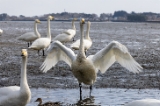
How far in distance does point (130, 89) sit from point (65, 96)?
1893 mm

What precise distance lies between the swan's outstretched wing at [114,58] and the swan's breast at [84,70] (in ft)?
1.03

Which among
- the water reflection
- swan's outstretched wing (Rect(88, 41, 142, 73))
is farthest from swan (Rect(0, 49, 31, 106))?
swan's outstretched wing (Rect(88, 41, 142, 73))

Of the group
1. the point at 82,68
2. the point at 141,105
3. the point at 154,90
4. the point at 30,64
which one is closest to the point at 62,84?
the point at 82,68

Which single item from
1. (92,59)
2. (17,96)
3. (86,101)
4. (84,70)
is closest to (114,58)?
(92,59)

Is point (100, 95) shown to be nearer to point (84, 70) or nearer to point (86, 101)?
point (86, 101)

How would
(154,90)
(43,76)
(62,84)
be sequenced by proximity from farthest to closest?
(43,76) < (62,84) < (154,90)

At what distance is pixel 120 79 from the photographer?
539 inches

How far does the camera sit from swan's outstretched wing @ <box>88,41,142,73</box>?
1142 cm

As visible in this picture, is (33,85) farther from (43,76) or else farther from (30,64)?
(30,64)

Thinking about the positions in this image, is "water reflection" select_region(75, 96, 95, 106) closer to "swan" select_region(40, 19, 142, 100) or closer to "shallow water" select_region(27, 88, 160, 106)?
"shallow water" select_region(27, 88, 160, 106)

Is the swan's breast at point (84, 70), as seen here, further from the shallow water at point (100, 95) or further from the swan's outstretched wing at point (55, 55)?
the swan's outstretched wing at point (55, 55)

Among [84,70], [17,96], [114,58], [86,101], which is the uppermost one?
[114,58]

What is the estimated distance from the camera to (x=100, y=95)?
1149 cm

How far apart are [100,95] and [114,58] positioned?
1.16 m
